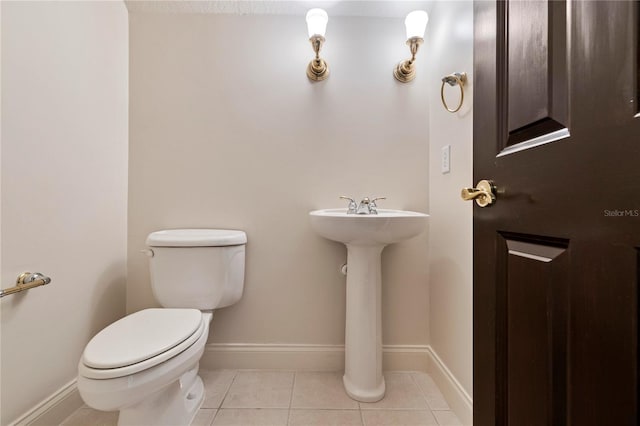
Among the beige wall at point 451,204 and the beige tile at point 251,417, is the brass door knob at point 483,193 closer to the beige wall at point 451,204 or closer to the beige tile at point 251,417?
the beige wall at point 451,204

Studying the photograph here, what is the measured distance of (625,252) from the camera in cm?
34

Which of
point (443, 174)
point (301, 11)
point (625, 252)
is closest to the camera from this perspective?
point (625, 252)

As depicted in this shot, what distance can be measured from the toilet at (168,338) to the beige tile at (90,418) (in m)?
0.26

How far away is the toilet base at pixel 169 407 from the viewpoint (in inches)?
35.5

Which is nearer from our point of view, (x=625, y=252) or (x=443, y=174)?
(x=625, y=252)

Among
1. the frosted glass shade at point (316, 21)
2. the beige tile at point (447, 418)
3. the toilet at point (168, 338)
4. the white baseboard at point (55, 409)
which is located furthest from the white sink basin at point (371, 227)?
the white baseboard at point (55, 409)

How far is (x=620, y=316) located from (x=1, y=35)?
170 centimetres

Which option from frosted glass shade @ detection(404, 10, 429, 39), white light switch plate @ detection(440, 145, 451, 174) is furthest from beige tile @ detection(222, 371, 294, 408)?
frosted glass shade @ detection(404, 10, 429, 39)

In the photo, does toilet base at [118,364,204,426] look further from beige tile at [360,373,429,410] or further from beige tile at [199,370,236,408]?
beige tile at [360,373,429,410]

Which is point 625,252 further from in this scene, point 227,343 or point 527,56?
point 227,343

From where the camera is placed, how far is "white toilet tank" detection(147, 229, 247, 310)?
1209mm

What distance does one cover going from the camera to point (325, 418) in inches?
43.1

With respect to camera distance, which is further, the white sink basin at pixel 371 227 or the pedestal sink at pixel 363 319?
the pedestal sink at pixel 363 319

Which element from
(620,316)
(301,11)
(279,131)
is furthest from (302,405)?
(301,11)
